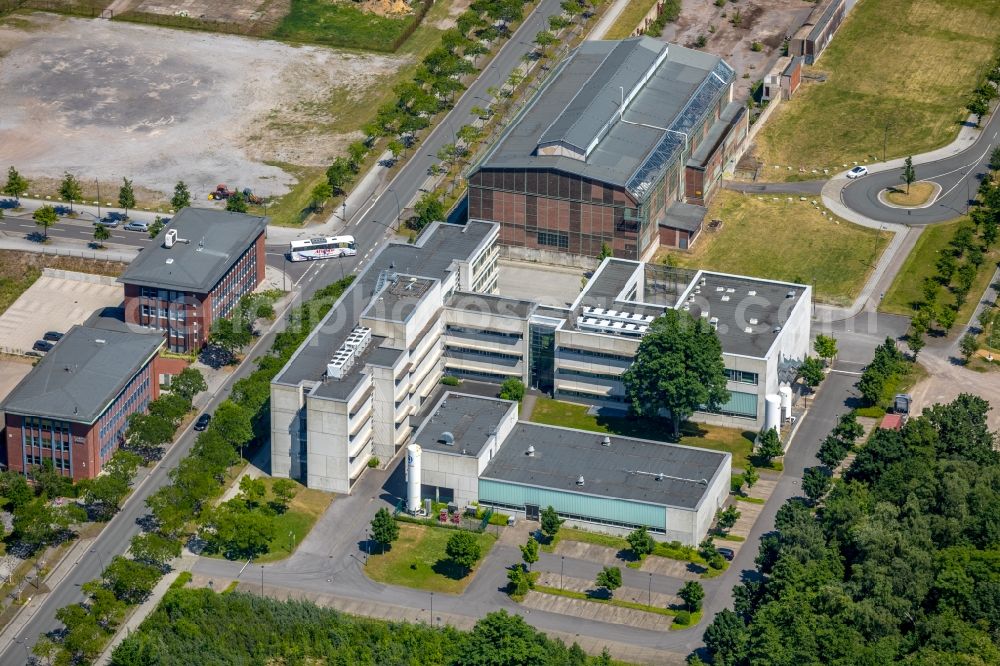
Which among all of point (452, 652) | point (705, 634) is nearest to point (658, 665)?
point (705, 634)

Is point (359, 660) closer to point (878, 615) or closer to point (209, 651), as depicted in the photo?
point (209, 651)

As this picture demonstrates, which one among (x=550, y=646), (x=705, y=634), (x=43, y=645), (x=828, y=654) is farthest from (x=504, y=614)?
(x=43, y=645)

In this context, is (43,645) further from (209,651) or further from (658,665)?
(658,665)

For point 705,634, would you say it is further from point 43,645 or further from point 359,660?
point 43,645

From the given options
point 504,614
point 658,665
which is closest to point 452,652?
point 504,614

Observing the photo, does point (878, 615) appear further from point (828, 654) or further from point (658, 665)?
point (658, 665)
